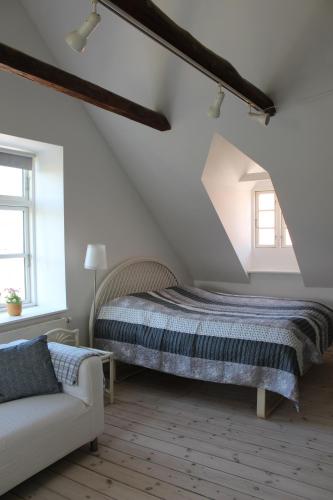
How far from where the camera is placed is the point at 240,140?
3.70 metres

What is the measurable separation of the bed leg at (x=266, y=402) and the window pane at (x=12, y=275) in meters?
2.29

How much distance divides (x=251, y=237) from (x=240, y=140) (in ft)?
6.48

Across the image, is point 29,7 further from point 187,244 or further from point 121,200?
point 187,244

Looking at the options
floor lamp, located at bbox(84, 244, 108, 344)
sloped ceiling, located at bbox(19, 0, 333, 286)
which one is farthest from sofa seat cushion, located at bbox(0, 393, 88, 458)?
sloped ceiling, located at bbox(19, 0, 333, 286)

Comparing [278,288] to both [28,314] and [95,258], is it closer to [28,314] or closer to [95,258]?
[95,258]

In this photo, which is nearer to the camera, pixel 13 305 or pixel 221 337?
pixel 221 337

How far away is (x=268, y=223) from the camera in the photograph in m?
5.42

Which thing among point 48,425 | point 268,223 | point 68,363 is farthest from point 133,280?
point 48,425

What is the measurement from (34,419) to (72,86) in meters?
2.32

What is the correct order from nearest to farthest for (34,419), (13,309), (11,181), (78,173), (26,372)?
(34,419)
(26,372)
(13,309)
(11,181)
(78,173)

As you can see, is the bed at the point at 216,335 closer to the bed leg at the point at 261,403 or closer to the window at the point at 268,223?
the bed leg at the point at 261,403

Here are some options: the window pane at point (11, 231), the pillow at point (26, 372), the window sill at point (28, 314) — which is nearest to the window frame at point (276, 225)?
the window sill at point (28, 314)

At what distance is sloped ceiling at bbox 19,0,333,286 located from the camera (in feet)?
9.45

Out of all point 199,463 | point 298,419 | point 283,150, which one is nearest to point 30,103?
point 283,150
